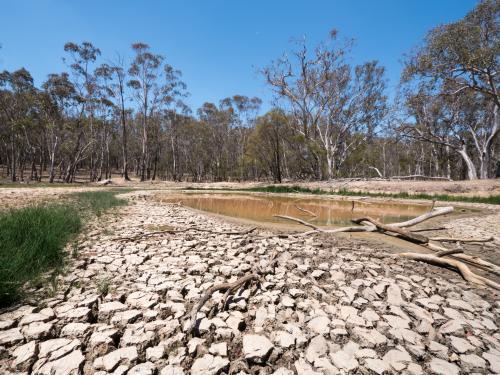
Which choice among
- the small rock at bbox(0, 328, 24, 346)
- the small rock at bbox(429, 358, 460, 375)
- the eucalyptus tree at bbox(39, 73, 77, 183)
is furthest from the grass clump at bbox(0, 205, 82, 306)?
the eucalyptus tree at bbox(39, 73, 77, 183)

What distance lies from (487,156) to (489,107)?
674 centimetres

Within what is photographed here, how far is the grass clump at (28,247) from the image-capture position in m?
1.99

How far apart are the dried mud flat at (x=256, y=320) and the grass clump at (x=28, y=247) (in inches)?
8.9

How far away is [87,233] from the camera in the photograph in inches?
165

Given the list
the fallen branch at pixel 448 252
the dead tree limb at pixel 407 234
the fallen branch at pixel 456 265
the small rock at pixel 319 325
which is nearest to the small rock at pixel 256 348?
the small rock at pixel 319 325

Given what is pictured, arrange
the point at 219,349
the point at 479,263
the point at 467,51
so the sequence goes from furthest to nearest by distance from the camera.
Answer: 1. the point at 467,51
2. the point at 479,263
3. the point at 219,349

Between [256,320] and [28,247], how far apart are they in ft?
8.96

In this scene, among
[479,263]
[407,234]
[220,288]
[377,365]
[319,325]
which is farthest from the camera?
[407,234]

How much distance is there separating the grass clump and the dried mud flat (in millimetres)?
226

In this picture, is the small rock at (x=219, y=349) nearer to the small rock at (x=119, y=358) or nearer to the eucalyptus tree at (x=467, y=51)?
the small rock at (x=119, y=358)

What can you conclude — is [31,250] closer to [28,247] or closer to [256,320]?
[28,247]

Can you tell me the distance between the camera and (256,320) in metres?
2.00

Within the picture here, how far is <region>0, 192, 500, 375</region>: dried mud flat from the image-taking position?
4.99 ft

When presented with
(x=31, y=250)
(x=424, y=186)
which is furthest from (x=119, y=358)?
(x=424, y=186)
